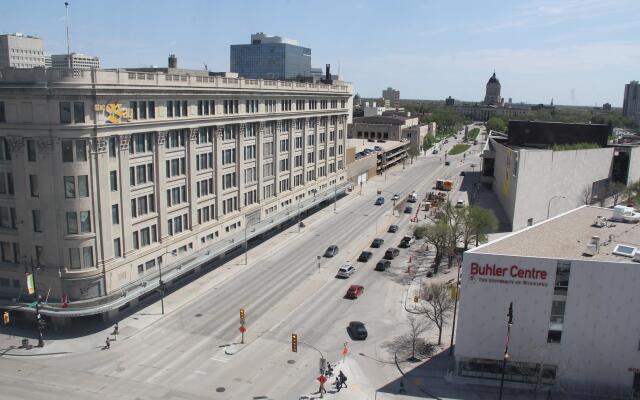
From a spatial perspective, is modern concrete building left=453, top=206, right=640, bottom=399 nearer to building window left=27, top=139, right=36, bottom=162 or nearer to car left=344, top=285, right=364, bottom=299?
car left=344, top=285, right=364, bottom=299

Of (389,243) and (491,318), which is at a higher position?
(491,318)

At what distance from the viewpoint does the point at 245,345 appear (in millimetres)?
46438

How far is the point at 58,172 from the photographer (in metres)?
46.4

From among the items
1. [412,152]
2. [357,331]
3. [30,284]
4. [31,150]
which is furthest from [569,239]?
[412,152]

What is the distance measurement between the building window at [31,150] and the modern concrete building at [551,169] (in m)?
65.8

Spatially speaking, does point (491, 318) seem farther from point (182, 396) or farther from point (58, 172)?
point (58, 172)

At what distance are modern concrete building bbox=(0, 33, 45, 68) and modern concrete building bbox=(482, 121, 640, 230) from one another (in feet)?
225

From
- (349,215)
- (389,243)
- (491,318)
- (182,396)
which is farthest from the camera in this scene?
(349,215)

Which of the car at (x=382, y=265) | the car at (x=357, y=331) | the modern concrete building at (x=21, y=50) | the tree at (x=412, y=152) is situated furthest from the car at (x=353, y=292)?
the tree at (x=412, y=152)

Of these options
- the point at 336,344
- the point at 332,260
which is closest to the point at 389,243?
the point at 332,260

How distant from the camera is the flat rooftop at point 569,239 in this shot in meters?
40.4

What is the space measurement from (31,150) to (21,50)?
24517 mm

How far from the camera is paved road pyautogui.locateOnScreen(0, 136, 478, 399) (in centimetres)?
3941

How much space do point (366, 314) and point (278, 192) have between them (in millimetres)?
34753
